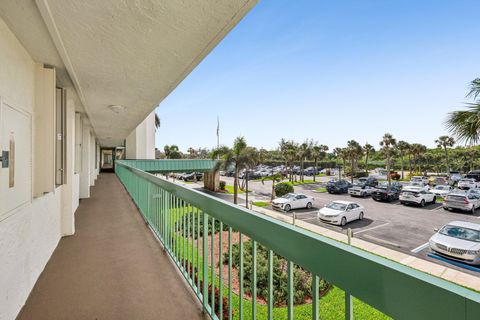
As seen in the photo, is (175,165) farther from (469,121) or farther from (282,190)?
(469,121)

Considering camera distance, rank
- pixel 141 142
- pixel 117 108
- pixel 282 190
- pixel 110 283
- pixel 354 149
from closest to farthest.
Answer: pixel 110 283
pixel 117 108
pixel 141 142
pixel 282 190
pixel 354 149

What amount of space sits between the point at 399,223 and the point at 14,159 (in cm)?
1692

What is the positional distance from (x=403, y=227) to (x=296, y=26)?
464 inches

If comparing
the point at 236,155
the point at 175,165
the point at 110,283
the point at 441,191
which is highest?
the point at 236,155

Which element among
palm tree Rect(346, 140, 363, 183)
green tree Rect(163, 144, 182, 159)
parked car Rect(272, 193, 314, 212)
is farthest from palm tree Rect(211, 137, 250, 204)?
green tree Rect(163, 144, 182, 159)

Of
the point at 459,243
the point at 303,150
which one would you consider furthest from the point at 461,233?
the point at 303,150

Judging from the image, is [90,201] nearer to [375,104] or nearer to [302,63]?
[302,63]

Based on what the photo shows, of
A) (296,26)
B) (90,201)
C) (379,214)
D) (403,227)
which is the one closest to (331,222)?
(403,227)

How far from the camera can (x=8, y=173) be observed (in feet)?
6.61

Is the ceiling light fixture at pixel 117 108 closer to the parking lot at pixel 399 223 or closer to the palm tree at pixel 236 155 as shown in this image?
the parking lot at pixel 399 223

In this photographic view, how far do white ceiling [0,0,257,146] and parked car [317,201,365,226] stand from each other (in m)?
12.5

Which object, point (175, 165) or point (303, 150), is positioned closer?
point (175, 165)

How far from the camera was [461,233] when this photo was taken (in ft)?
30.8

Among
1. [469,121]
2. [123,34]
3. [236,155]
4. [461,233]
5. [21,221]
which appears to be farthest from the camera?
[236,155]
